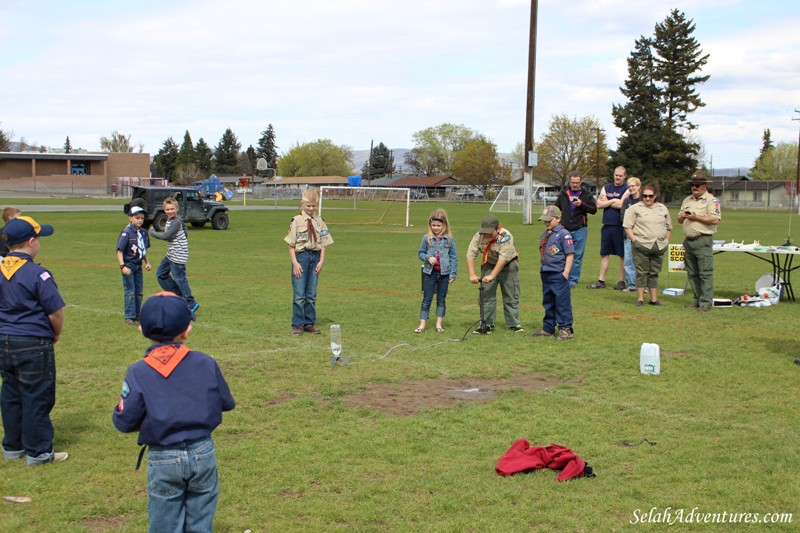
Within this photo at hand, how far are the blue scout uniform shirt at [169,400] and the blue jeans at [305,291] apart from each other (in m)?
6.47

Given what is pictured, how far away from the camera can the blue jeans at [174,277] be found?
11.2 m

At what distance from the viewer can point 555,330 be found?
10.6m

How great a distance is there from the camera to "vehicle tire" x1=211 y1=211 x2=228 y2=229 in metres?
33.3

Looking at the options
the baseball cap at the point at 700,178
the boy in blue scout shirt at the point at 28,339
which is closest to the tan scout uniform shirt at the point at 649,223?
the baseball cap at the point at 700,178

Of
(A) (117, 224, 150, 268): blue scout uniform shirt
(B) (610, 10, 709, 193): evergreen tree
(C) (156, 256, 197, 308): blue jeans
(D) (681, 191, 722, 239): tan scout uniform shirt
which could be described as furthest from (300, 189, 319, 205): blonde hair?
(B) (610, 10, 709, 193): evergreen tree

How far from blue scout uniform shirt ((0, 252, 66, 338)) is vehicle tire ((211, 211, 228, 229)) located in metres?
28.2

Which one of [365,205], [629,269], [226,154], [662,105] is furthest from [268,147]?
[629,269]

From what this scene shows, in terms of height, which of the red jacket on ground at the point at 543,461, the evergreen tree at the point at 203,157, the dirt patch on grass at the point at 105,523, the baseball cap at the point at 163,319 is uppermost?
the evergreen tree at the point at 203,157

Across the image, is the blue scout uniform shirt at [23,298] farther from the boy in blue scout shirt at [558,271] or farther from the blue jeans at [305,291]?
the boy in blue scout shirt at [558,271]

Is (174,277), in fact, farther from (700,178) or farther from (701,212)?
(700,178)

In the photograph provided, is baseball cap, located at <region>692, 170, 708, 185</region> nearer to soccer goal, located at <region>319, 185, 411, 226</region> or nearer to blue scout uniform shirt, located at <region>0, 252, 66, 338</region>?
blue scout uniform shirt, located at <region>0, 252, 66, 338</region>

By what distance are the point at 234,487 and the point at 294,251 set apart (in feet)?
17.2

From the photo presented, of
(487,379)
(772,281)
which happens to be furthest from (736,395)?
(772,281)

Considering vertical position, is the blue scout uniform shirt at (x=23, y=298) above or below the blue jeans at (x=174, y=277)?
above
